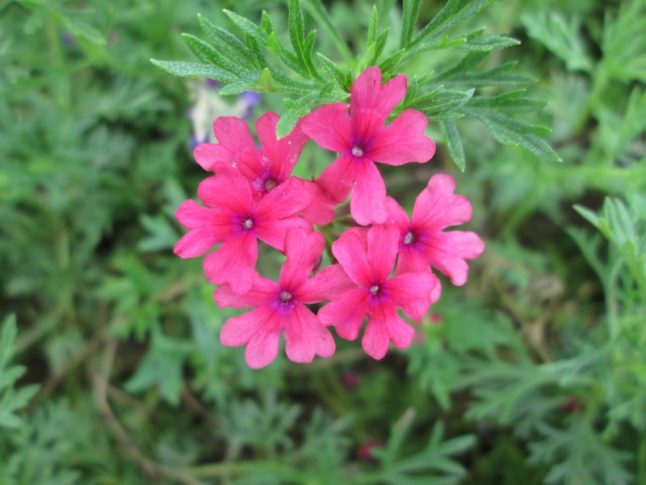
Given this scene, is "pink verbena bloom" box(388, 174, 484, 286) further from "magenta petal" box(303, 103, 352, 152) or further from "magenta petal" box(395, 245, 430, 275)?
"magenta petal" box(303, 103, 352, 152)

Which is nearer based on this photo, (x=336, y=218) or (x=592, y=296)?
(x=336, y=218)

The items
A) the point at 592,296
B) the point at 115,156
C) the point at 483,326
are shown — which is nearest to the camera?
the point at 483,326

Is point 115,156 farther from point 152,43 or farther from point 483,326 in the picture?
point 483,326

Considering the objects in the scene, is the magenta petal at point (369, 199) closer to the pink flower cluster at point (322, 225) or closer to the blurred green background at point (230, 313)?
the pink flower cluster at point (322, 225)

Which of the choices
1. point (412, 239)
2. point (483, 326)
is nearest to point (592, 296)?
point (483, 326)

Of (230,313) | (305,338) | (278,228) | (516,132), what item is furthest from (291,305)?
(230,313)

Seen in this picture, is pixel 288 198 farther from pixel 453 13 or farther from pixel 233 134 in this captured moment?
pixel 453 13

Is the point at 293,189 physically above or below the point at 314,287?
above
